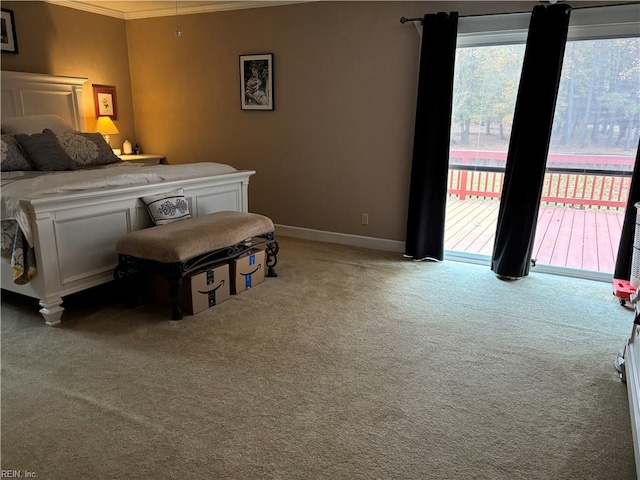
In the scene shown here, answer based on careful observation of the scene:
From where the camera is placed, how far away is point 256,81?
193 inches

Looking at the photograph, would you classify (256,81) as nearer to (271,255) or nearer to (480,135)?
(271,255)

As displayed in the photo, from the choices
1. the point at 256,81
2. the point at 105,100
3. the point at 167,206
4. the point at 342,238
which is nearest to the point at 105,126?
the point at 105,100

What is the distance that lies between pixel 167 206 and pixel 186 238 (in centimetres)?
58

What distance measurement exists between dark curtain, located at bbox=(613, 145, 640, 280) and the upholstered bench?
111 inches

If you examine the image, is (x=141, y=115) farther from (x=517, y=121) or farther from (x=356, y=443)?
(x=356, y=443)

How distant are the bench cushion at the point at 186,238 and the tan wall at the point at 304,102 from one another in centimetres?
154

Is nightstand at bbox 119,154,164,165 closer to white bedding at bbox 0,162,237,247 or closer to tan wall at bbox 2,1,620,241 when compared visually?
tan wall at bbox 2,1,620,241

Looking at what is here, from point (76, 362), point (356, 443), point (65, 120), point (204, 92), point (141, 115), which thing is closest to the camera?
point (356, 443)

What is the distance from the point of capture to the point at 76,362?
94.6 inches

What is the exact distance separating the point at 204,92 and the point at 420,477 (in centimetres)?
477

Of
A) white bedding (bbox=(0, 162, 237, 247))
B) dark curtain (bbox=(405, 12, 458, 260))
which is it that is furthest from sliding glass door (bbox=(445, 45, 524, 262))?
white bedding (bbox=(0, 162, 237, 247))

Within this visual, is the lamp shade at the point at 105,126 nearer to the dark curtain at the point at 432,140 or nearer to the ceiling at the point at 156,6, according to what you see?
the ceiling at the point at 156,6

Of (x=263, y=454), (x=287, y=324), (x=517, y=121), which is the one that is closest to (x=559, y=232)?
(x=517, y=121)

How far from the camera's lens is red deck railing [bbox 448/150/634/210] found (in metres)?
3.64
